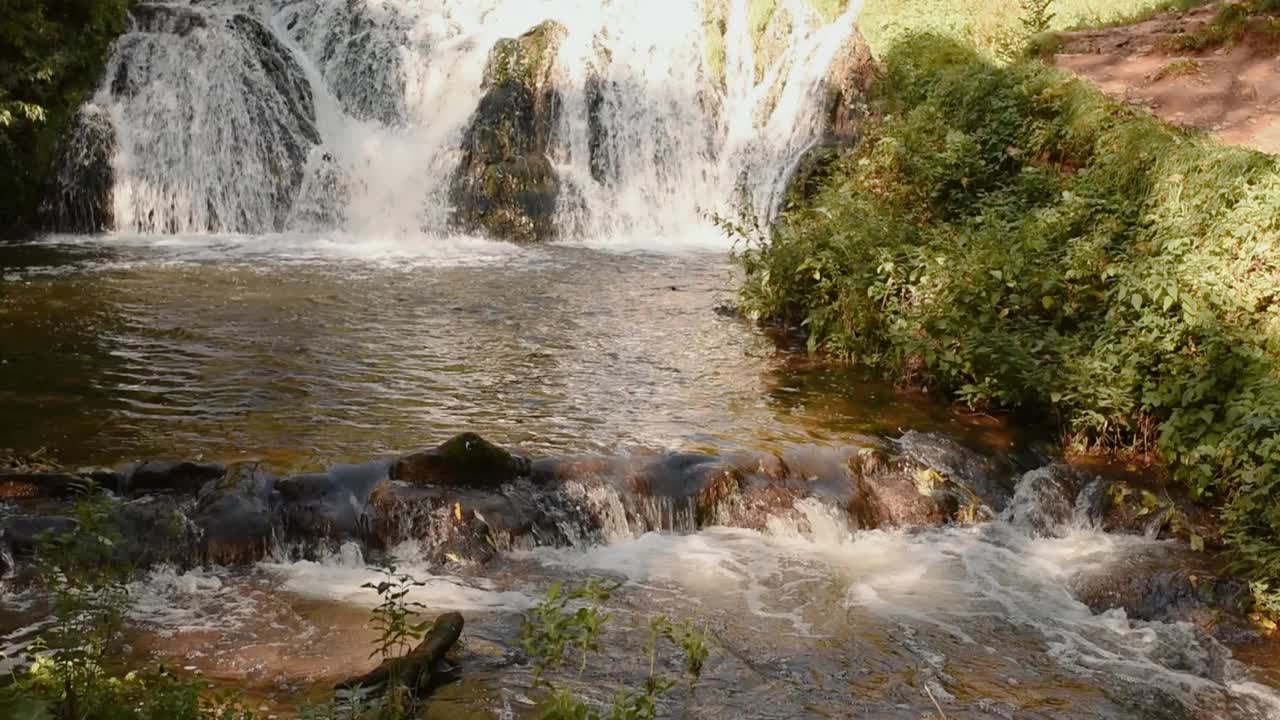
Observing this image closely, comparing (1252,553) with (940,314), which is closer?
(1252,553)

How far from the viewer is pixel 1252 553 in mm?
7250

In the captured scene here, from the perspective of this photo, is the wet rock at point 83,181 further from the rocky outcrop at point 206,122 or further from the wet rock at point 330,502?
the wet rock at point 330,502

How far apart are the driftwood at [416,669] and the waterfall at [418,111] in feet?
42.4

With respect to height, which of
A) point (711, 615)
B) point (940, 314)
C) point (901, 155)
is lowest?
point (711, 615)

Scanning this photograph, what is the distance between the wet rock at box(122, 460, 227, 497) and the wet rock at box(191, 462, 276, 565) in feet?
0.41

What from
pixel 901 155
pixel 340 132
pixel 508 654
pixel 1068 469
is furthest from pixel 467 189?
pixel 508 654

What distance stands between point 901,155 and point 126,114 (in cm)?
1321

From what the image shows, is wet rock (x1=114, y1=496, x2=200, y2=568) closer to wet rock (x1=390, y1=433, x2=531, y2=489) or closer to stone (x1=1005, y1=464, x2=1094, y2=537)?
wet rock (x1=390, y1=433, x2=531, y2=489)

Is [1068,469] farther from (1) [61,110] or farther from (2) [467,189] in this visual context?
(1) [61,110]

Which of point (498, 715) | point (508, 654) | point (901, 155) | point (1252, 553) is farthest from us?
point (901, 155)

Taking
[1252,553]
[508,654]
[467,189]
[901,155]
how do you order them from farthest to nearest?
[467,189] → [901,155] → [1252,553] → [508,654]

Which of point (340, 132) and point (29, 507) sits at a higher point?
point (340, 132)

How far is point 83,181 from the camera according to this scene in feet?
59.4

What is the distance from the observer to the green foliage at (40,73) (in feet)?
54.7
